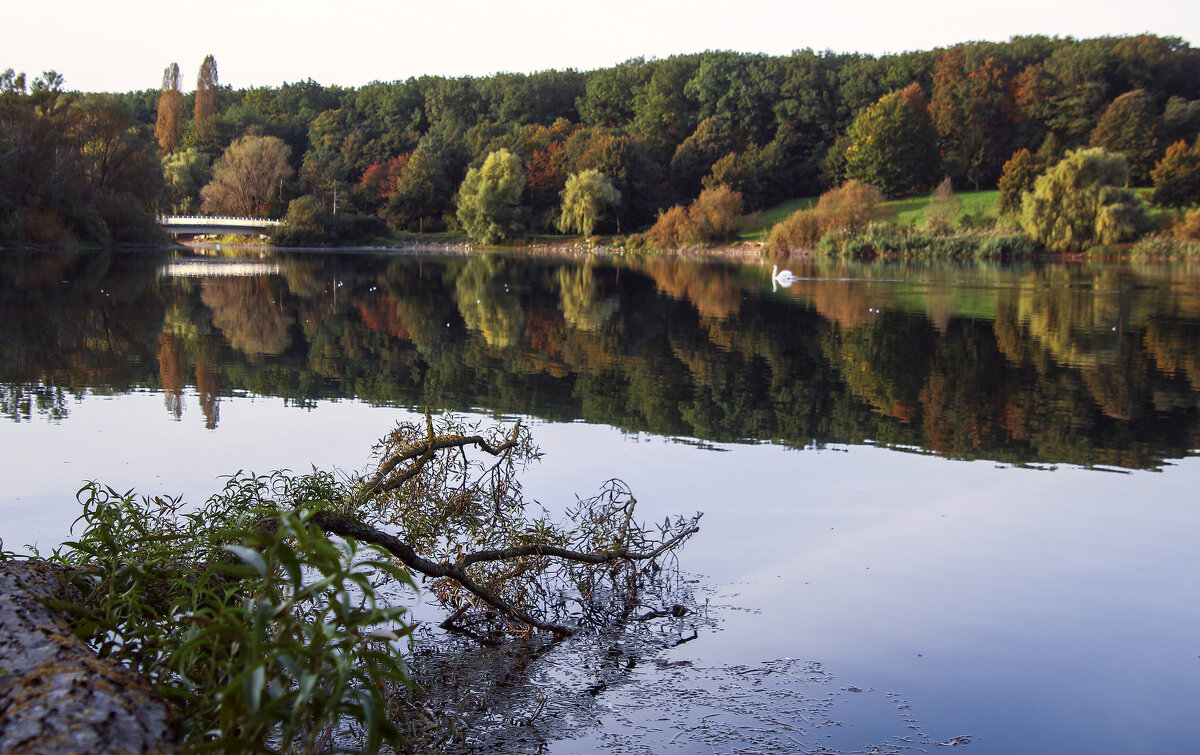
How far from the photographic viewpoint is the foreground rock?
5.99ft

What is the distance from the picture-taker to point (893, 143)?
85625mm

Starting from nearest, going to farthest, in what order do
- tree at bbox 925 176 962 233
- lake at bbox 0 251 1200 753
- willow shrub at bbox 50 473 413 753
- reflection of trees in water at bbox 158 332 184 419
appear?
willow shrub at bbox 50 473 413 753 < lake at bbox 0 251 1200 753 < reflection of trees in water at bbox 158 332 184 419 < tree at bbox 925 176 962 233

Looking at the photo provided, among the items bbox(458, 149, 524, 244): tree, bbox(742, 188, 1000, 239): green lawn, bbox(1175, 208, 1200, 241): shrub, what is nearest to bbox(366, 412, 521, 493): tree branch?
bbox(1175, 208, 1200, 241): shrub

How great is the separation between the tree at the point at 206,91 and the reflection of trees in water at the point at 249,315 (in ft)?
277

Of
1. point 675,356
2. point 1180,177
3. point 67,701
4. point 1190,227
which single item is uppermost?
point 1180,177

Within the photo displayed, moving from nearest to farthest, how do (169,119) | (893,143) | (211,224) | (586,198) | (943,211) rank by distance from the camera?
(943,211), (211,224), (586,198), (893,143), (169,119)

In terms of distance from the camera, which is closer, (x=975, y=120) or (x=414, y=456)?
(x=414, y=456)

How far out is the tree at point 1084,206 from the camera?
5909 cm

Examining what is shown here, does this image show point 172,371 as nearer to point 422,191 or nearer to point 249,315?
point 249,315

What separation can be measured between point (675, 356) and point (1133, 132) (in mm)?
74960

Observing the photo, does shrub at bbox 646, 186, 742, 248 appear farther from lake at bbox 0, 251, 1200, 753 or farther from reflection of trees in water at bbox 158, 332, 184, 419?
reflection of trees in water at bbox 158, 332, 184, 419

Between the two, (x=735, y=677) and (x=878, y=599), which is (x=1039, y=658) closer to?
(x=878, y=599)

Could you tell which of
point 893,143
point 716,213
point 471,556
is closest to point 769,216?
point 716,213

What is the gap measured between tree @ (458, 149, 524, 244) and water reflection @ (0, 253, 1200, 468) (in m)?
46.0
